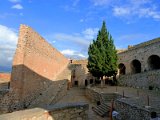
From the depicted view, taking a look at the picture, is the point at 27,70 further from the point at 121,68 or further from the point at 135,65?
the point at 121,68

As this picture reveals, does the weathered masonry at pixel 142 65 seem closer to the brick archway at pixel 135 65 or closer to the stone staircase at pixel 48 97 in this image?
the brick archway at pixel 135 65

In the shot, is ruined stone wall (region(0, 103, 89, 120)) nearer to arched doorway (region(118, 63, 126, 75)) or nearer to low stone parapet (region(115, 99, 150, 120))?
low stone parapet (region(115, 99, 150, 120))

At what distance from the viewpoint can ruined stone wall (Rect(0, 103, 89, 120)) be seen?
5.13 metres

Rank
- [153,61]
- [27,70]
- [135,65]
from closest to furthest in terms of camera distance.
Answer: [27,70]
[153,61]
[135,65]

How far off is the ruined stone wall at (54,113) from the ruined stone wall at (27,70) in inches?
307

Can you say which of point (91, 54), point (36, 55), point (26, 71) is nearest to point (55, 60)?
point (91, 54)

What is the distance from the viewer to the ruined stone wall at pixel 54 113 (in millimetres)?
5129

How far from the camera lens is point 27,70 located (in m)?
14.6

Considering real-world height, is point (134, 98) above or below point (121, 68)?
below

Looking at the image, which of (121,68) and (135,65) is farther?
(121,68)

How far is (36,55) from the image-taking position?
16.3 metres

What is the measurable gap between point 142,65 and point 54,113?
2211 cm

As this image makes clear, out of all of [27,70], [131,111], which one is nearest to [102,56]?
[27,70]

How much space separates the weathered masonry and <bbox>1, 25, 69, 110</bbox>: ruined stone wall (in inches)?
457
